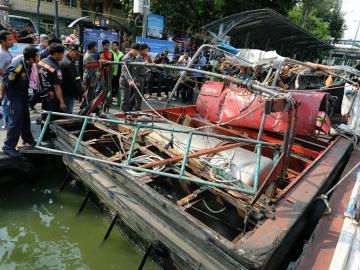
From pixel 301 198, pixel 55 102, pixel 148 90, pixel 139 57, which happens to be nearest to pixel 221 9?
pixel 148 90

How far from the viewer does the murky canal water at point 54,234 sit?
131 inches

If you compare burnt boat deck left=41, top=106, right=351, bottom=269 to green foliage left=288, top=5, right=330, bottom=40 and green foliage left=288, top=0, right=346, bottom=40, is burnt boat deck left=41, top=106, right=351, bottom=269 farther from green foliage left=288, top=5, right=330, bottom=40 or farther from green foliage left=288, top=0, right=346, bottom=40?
green foliage left=288, top=5, right=330, bottom=40

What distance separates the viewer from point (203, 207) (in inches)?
143

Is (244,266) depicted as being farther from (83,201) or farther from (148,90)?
(148,90)

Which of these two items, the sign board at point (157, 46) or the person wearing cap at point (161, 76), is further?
the sign board at point (157, 46)

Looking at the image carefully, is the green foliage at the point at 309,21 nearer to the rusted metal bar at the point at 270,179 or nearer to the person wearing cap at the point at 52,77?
the person wearing cap at the point at 52,77

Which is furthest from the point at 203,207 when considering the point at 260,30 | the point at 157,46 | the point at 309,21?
the point at 309,21

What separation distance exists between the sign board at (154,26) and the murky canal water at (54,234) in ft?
28.0

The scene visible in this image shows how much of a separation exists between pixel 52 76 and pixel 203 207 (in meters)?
2.97

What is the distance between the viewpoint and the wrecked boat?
2.49m

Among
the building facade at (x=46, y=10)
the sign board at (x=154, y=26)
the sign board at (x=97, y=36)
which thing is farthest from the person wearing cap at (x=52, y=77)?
the building facade at (x=46, y=10)

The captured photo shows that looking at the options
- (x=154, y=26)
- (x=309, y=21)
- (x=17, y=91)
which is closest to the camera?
(x=17, y=91)

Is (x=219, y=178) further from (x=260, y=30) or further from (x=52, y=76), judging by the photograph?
(x=260, y=30)

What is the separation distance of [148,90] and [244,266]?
7.99 metres
